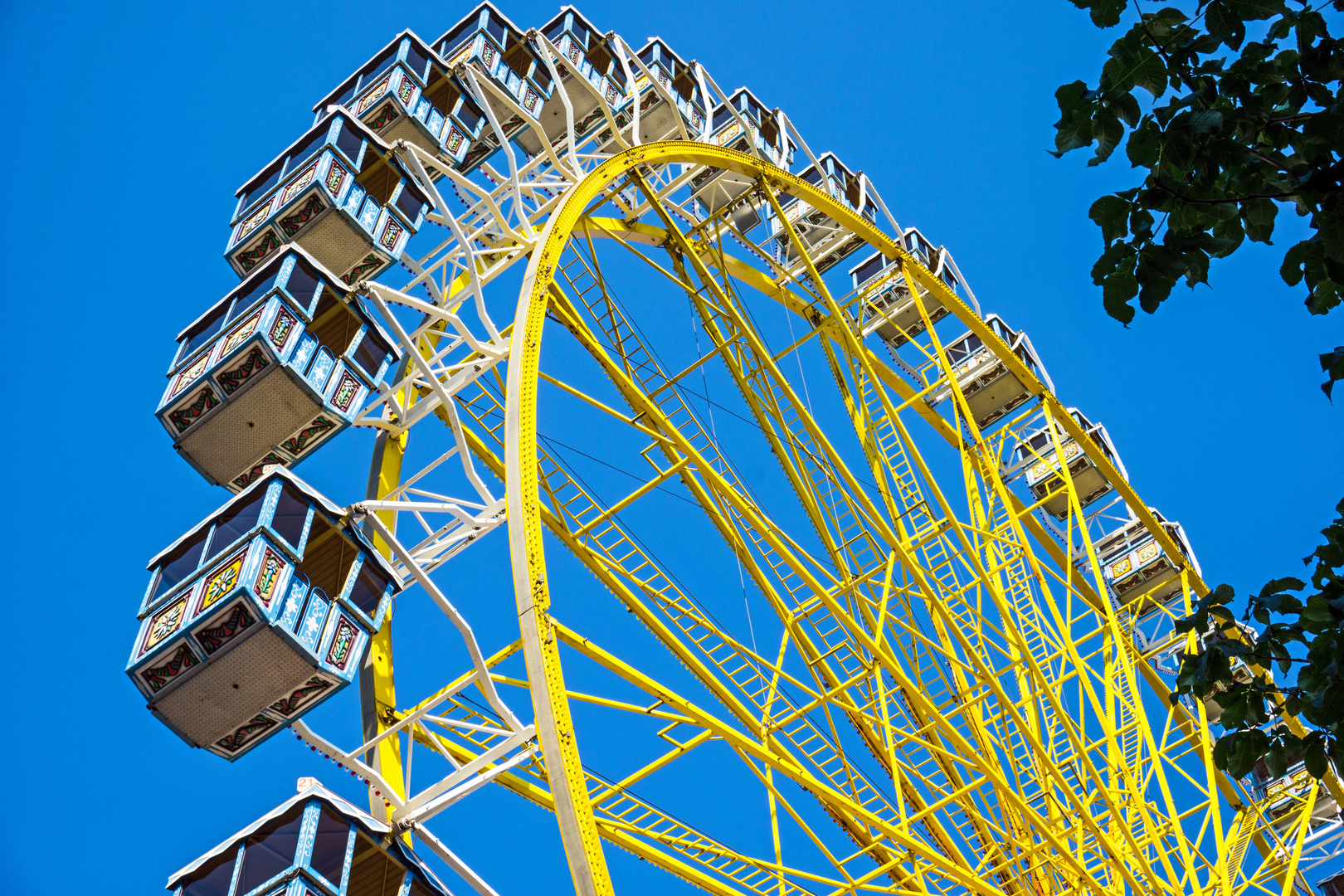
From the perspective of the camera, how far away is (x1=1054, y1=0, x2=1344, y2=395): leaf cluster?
5754 mm

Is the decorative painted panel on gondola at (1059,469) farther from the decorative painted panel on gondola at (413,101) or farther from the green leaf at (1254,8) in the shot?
the green leaf at (1254,8)

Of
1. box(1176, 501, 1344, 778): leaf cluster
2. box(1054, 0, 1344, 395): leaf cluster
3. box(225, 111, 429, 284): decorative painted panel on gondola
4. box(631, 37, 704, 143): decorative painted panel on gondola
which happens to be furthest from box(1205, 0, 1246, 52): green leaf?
box(631, 37, 704, 143): decorative painted panel on gondola

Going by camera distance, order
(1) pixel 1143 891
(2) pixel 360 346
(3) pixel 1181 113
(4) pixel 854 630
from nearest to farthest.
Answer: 1. (3) pixel 1181 113
2. (2) pixel 360 346
3. (4) pixel 854 630
4. (1) pixel 1143 891

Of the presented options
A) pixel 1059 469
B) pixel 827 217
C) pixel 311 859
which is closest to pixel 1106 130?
pixel 311 859

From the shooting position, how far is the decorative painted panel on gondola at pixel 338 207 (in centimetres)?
1516

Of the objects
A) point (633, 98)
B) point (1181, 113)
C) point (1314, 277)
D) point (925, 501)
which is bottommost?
point (1314, 277)

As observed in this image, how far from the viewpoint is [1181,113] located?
5.88 m

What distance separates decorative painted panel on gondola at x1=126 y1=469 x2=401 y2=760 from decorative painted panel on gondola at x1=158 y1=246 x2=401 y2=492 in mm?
1382

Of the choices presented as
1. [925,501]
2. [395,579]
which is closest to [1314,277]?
[395,579]

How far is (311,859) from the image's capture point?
1026cm

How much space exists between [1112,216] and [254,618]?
24.9 feet

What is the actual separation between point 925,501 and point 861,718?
144 inches

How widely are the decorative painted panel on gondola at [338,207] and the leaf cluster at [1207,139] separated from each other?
10.4m

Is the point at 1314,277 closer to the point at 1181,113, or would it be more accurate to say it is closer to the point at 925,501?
the point at 1181,113
